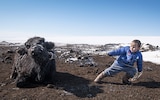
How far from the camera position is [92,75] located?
9.02 metres

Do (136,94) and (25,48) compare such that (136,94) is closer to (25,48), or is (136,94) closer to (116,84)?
(116,84)

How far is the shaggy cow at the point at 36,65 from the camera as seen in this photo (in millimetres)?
7211

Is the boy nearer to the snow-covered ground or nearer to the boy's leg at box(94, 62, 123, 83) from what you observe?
the boy's leg at box(94, 62, 123, 83)

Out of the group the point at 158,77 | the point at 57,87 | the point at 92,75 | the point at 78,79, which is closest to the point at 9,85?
the point at 57,87

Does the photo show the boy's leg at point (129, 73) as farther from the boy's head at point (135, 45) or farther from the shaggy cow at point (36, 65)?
the shaggy cow at point (36, 65)

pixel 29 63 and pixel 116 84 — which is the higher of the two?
pixel 29 63

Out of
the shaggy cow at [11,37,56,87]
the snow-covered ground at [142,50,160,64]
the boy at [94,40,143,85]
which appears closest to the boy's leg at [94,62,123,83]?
the boy at [94,40,143,85]

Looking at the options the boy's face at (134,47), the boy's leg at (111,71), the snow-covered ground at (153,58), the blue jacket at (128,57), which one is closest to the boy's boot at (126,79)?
the boy's leg at (111,71)

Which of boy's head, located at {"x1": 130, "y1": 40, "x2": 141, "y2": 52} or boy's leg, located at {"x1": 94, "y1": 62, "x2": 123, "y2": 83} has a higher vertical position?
boy's head, located at {"x1": 130, "y1": 40, "x2": 141, "y2": 52}

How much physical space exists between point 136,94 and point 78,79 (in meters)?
2.47

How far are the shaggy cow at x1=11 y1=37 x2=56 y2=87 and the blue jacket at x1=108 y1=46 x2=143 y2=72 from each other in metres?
2.17

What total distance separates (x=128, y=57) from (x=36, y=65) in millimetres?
2985

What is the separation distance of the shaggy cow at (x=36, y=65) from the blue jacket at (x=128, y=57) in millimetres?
2169

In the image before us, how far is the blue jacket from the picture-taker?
7352mm
